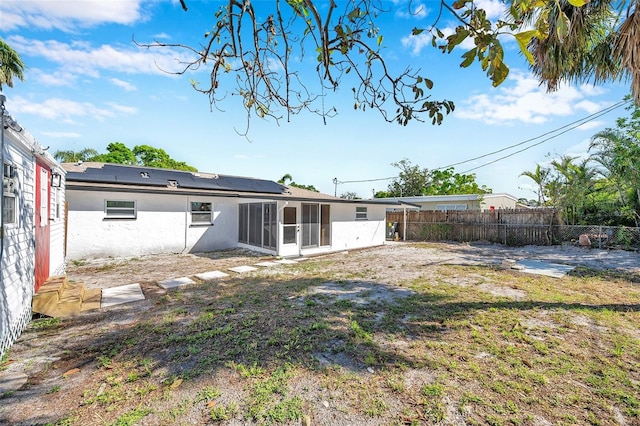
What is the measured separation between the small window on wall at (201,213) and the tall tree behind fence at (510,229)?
11.1 metres

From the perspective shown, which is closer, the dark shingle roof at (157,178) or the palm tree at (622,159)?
the dark shingle roof at (157,178)

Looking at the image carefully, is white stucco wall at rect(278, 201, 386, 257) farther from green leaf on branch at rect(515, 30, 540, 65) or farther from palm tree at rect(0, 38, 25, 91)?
palm tree at rect(0, 38, 25, 91)

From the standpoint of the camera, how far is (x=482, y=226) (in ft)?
50.0

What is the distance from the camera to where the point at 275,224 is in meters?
10.8

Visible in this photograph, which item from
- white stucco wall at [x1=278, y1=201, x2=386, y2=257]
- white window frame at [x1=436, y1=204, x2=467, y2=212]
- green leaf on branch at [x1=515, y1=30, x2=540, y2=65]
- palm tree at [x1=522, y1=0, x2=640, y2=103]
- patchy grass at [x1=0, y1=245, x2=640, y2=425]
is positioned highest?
palm tree at [x1=522, y1=0, x2=640, y2=103]

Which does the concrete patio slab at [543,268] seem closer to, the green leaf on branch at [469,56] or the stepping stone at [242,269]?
the stepping stone at [242,269]

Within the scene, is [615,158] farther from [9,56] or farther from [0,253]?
[9,56]

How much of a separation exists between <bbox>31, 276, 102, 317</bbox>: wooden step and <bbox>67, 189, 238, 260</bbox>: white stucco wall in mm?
4798

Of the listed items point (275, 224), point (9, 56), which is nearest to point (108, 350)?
point (275, 224)

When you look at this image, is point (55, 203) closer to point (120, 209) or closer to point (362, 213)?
point (120, 209)

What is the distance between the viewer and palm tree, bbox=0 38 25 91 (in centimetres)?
1285

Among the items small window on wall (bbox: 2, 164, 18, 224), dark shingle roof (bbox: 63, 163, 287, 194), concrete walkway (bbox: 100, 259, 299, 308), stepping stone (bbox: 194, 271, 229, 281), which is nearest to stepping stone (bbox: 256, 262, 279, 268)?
concrete walkway (bbox: 100, 259, 299, 308)

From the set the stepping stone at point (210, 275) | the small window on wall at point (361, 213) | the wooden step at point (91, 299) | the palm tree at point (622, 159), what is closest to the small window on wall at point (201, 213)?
the stepping stone at point (210, 275)

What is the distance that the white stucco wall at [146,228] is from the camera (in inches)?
375
